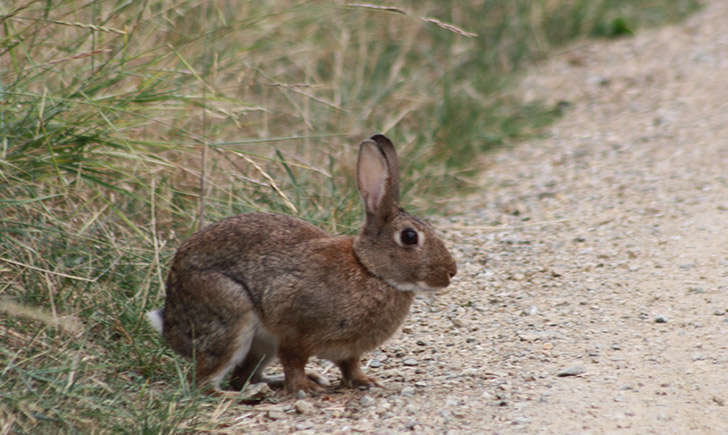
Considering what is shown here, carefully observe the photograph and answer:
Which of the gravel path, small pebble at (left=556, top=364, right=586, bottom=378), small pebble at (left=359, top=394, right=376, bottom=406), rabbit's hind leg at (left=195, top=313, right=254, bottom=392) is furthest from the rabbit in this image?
small pebble at (left=556, top=364, right=586, bottom=378)

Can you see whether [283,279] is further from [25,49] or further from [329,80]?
[329,80]

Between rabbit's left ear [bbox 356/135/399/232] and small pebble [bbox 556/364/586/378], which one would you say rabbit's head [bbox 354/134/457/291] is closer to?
rabbit's left ear [bbox 356/135/399/232]

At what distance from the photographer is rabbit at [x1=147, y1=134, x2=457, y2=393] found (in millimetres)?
3965

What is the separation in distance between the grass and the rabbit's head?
50 centimetres

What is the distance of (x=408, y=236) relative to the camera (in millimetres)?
4090

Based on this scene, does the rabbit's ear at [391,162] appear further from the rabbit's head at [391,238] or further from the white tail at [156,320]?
the white tail at [156,320]

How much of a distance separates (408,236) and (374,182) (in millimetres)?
261

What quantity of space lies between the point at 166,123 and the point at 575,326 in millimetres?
2186

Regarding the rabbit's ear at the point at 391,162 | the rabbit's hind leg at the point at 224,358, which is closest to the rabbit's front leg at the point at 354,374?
the rabbit's hind leg at the point at 224,358

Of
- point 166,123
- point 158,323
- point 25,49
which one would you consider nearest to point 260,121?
point 166,123

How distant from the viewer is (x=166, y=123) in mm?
5109

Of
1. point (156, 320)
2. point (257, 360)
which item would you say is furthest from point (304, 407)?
point (156, 320)

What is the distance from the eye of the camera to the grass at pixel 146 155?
3.77 meters

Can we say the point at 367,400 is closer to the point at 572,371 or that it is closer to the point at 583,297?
the point at 572,371
